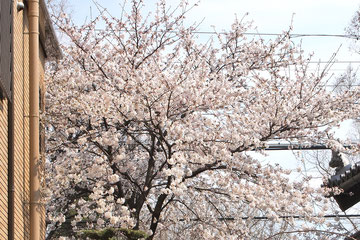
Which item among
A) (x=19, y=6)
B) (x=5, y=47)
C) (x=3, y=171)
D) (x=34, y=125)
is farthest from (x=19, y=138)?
(x=19, y=6)

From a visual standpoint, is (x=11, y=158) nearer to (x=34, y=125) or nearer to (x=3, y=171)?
(x=3, y=171)

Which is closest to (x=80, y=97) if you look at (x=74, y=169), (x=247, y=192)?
(x=74, y=169)

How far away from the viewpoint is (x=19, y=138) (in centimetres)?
863

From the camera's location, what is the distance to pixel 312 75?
552 inches

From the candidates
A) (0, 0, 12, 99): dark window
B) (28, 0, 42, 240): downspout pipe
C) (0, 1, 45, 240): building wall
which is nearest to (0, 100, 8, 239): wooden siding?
(0, 1, 45, 240): building wall

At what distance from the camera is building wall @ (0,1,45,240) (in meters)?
7.57

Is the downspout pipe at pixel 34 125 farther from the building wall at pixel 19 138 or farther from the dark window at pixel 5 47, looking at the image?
the dark window at pixel 5 47

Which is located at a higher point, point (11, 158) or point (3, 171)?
point (11, 158)

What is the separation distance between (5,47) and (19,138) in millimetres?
1545

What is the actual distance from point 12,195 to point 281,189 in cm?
627

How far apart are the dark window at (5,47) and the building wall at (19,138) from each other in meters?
0.26

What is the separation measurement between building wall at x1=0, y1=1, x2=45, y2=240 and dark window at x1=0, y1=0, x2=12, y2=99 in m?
0.26

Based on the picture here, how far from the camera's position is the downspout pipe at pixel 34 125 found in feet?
29.8

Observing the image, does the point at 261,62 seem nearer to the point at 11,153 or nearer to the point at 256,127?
the point at 256,127
